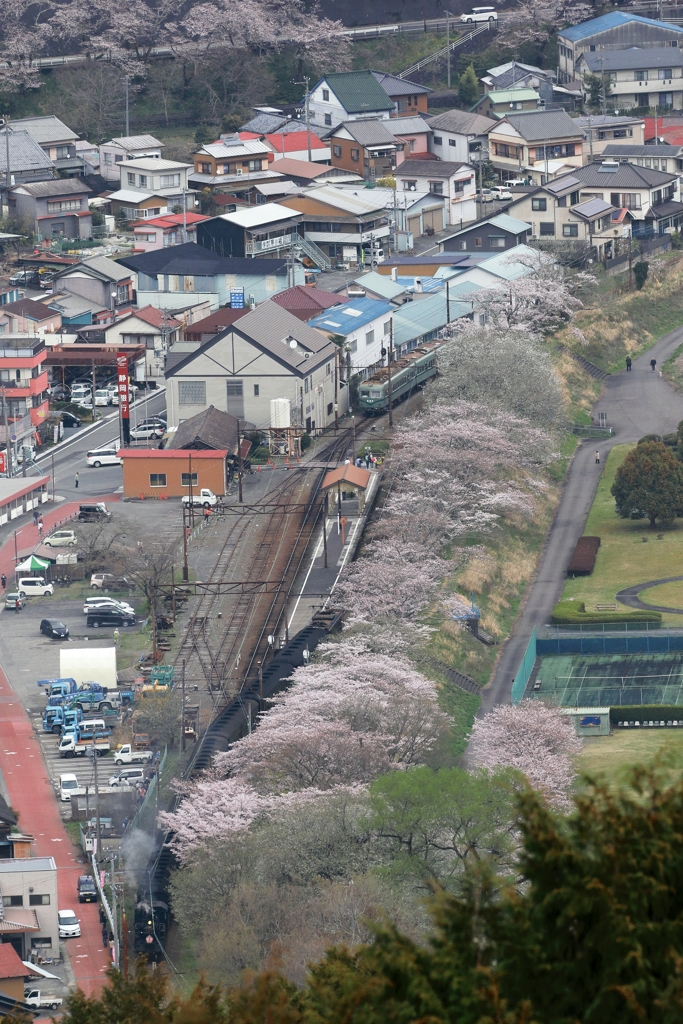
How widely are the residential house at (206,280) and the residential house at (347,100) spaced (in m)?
18.0

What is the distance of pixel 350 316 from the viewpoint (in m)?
52.3

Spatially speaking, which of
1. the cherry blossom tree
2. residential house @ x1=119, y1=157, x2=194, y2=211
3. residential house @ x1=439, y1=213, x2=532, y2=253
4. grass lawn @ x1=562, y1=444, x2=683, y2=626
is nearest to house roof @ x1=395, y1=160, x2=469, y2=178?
residential house @ x1=439, y1=213, x2=532, y2=253

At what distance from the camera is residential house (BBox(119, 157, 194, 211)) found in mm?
68312

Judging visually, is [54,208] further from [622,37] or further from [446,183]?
[622,37]

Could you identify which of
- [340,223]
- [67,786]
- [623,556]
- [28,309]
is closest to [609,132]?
[340,223]

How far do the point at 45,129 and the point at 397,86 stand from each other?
1553 centimetres

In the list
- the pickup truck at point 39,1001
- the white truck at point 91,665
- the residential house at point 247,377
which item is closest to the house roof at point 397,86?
the residential house at point 247,377

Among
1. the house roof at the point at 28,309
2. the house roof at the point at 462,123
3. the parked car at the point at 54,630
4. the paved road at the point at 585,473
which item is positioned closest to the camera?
the paved road at the point at 585,473

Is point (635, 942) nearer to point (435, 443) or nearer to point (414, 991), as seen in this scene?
point (414, 991)

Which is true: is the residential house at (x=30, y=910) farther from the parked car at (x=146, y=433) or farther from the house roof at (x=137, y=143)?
the house roof at (x=137, y=143)

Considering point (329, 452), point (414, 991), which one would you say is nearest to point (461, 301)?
point (329, 452)

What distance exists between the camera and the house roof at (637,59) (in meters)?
76.0

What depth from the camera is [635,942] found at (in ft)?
33.7

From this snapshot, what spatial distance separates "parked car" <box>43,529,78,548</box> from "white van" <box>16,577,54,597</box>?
5.72ft
